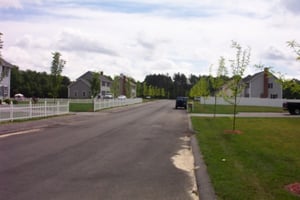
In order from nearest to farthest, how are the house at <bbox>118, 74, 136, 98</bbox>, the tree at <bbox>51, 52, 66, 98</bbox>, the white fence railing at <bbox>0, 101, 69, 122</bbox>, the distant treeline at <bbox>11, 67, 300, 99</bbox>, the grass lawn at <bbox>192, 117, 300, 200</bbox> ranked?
the grass lawn at <bbox>192, 117, 300, 200</bbox> < the white fence railing at <bbox>0, 101, 69, 122</bbox> < the tree at <bbox>51, 52, 66, 98</bbox> < the distant treeline at <bbox>11, 67, 300, 99</bbox> < the house at <bbox>118, 74, 136, 98</bbox>

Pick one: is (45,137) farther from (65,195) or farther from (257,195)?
(257,195)

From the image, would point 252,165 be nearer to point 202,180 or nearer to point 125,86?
point 202,180

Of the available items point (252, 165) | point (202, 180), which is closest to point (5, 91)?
point (252, 165)

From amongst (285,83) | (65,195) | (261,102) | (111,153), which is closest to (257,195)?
(285,83)

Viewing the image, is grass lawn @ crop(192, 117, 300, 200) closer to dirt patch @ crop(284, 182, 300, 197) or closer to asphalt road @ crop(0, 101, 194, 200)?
dirt patch @ crop(284, 182, 300, 197)

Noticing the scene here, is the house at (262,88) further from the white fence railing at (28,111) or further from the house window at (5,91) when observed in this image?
the white fence railing at (28,111)

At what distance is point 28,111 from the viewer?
84.4ft

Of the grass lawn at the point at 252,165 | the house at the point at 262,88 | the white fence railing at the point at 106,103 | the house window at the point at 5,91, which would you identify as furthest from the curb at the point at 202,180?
the house at the point at 262,88

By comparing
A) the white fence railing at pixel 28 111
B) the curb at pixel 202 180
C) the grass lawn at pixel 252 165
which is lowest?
the curb at pixel 202 180

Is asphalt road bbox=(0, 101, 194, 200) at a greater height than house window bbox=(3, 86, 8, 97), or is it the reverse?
house window bbox=(3, 86, 8, 97)

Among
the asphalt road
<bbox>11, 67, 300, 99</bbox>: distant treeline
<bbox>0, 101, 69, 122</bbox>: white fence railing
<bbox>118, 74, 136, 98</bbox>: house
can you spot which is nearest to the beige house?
<bbox>11, 67, 300, 99</bbox>: distant treeline

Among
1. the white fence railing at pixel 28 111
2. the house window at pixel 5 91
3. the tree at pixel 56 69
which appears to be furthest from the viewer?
the house window at pixel 5 91

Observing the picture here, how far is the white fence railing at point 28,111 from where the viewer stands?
2308cm

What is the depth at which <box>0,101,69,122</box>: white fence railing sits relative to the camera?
23078 millimetres
